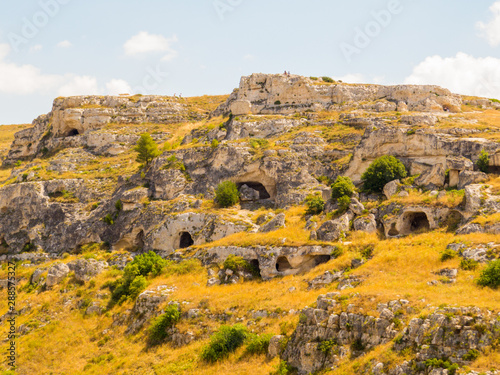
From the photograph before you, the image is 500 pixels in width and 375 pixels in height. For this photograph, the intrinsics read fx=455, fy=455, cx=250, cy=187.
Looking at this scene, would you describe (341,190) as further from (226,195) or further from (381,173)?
(226,195)

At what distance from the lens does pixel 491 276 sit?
60.7ft

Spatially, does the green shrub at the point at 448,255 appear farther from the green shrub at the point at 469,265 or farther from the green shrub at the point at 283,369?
the green shrub at the point at 283,369

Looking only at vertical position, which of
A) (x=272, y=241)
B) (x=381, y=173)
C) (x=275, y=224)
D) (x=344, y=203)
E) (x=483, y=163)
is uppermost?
(x=483, y=163)

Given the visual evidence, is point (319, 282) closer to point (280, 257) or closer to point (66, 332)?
point (280, 257)

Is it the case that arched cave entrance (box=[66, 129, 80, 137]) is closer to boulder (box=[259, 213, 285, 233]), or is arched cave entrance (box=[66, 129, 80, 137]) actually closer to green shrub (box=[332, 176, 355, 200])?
boulder (box=[259, 213, 285, 233])

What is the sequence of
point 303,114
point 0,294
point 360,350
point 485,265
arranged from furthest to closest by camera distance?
point 303,114
point 0,294
point 485,265
point 360,350

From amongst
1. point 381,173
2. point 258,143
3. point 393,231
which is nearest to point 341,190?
point 381,173

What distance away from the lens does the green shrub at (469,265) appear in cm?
2077

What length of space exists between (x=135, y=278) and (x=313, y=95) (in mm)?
33851

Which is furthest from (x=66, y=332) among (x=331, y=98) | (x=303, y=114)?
(x=331, y=98)

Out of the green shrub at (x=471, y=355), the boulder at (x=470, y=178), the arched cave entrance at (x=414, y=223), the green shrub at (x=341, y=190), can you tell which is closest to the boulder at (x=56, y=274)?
the green shrub at (x=341, y=190)

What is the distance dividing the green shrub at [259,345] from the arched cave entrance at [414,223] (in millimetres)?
12722

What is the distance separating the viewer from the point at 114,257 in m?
36.1

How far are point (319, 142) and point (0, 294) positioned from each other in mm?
30066
